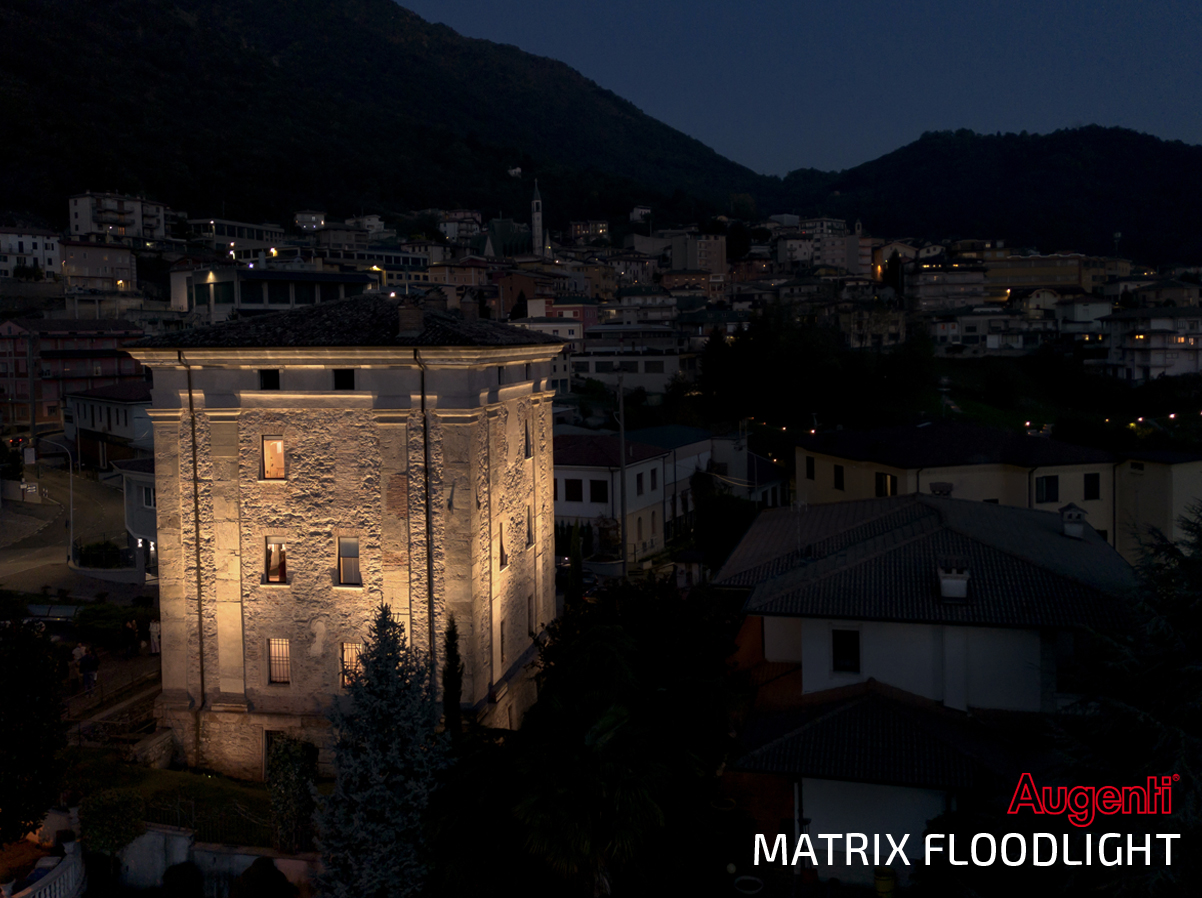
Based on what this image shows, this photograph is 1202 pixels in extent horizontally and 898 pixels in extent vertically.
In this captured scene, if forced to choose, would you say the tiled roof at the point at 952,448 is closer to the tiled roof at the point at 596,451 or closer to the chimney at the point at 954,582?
the tiled roof at the point at 596,451

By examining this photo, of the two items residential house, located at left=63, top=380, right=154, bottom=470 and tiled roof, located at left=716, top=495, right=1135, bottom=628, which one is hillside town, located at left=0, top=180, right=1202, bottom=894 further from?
residential house, located at left=63, top=380, right=154, bottom=470

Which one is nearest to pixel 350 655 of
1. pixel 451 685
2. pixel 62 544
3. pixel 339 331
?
pixel 451 685

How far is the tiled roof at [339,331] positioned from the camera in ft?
69.6

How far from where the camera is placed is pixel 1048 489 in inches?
1572

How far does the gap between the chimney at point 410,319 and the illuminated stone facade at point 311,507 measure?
1.7 inches

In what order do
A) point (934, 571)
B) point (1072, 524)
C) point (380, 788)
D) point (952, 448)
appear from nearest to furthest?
point (380, 788)
point (934, 571)
point (1072, 524)
point (952, 448)

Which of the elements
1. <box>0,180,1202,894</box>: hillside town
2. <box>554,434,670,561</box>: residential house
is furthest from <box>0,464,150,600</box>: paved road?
<box>554,434,670,561</box>: residential house

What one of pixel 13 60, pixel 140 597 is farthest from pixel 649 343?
pixel 13 60

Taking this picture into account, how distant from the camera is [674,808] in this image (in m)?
16.9

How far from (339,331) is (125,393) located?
50.3 m

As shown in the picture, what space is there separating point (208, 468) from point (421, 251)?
12652 centimetres

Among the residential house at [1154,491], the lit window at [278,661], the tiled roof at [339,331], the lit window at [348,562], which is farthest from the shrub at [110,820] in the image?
the residential house at [1154,491]

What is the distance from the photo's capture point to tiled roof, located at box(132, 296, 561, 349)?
2122 cm

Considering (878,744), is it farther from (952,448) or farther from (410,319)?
(952,448)
